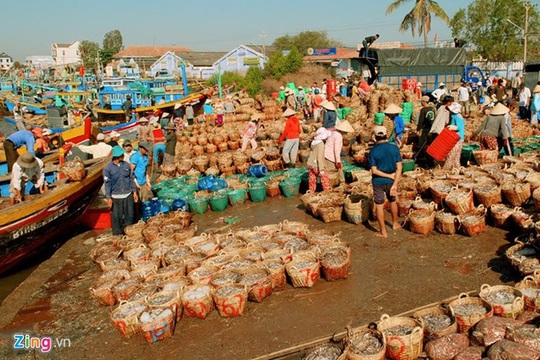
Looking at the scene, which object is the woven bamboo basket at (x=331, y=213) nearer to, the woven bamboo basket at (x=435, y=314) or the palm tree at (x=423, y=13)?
the woven bamboo basket at (x=435, y=314)

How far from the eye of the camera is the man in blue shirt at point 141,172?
928 cm

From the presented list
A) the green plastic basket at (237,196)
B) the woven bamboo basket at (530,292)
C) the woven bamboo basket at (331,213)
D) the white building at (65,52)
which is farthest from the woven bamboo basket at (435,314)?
the white building at (65,52)

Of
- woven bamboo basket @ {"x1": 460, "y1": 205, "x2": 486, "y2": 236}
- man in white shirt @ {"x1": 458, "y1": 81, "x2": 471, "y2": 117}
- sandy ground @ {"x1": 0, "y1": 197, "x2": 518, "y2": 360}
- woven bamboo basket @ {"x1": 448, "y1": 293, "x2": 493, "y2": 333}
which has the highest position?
man in white shirt @ {"x1": 458, "y1": 81, "x2": 471, "y2": 117}

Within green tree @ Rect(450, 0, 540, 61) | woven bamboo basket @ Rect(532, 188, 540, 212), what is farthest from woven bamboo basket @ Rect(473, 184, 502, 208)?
green tree @ Rect(450, 0, 540, 61)

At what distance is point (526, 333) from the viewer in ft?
12.8

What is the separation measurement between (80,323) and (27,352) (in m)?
0.65

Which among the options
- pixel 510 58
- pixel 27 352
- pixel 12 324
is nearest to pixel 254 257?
pixel 27 352

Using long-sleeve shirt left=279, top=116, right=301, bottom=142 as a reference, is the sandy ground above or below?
below

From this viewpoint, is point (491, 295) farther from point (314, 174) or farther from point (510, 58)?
point (510, 58)

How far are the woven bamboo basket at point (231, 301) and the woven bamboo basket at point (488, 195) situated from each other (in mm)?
4302

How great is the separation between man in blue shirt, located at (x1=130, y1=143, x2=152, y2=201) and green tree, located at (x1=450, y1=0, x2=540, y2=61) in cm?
3472

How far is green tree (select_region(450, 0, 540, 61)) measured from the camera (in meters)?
35.4

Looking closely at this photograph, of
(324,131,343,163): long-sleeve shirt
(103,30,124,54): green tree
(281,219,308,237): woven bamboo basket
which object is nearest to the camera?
(281,219,308,237): woven bamboo basket

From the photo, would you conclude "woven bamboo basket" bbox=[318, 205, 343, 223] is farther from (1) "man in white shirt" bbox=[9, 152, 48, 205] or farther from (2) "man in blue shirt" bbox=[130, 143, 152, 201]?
(1) "man in white shirt" bbox=[9, 152, 48, 205]
